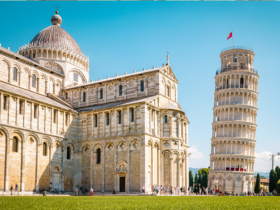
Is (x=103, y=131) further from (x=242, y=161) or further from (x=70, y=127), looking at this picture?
(x=242, y=161)

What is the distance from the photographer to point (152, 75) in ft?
152

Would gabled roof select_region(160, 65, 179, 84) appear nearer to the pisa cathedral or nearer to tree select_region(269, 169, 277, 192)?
the pisa cathedral

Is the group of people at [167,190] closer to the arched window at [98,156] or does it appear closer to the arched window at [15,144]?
the arched window at [98,156]

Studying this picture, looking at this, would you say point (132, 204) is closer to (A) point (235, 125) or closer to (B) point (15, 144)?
Result: (B) point (15, 144)

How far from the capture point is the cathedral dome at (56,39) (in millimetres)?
55188

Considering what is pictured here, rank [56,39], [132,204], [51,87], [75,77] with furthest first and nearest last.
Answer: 1. [75,77]
2. [56,39]
3. [51,87]
4. [132,204]

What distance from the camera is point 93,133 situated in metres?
44.9

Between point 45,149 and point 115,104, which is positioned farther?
point 115,104

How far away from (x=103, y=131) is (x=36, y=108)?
9.19 m

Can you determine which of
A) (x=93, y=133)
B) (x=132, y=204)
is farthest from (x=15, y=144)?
(x=132, y=204)

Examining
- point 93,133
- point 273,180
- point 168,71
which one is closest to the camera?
point 93,133

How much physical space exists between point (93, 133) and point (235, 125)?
3763 centimetres

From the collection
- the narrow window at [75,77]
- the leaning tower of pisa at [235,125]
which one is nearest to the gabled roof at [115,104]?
the narrow window at [75,77]

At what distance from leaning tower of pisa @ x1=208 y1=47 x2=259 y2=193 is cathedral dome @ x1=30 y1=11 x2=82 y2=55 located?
34357 mm
